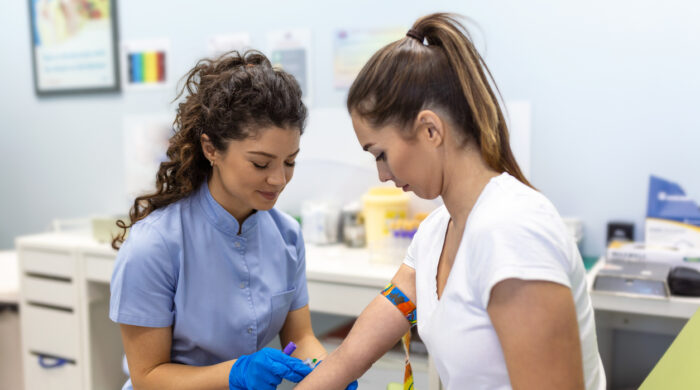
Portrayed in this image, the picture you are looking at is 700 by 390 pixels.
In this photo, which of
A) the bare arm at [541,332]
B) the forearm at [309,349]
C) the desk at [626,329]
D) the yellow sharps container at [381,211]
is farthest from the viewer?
the yellow sharps container at [381,211]

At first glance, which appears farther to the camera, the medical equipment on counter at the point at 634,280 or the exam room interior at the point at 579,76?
the exam room interior at the point at 579,76

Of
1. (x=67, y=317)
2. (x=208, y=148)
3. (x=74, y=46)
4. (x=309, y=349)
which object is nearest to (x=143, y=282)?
(x=208, y=148)

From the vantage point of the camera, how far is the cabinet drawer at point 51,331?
2.17 meters

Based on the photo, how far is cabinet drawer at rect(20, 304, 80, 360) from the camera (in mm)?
2166

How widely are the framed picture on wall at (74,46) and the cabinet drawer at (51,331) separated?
103cm

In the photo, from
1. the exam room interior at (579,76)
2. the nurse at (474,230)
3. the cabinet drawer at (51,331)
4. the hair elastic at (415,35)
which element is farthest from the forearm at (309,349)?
the cabinet drawer at (51,331)

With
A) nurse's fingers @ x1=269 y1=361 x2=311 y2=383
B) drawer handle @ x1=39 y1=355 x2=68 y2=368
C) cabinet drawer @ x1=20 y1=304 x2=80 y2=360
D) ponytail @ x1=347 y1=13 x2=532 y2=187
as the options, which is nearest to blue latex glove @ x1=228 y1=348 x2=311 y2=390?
nurse's fingers @ x1=269 y1=361 x2=311 y2=383

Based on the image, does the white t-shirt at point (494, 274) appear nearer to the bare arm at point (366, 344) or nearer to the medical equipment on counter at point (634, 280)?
the bare arm at point (366, 344)

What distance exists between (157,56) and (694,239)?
7.04 feet

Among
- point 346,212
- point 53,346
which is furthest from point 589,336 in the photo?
point 53,346

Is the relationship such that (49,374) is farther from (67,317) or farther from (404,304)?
(404,304)

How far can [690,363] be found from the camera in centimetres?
96

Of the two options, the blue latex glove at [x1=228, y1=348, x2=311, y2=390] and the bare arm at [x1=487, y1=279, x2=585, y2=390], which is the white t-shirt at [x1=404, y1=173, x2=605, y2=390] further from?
the blue latex glove at [x1=228, y1=348, x2=311, y2=390]

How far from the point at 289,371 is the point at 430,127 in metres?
0.54
